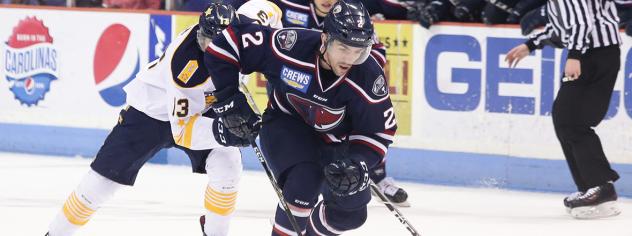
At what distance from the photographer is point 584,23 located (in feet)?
19.4

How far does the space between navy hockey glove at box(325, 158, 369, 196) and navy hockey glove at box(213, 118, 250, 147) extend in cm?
38

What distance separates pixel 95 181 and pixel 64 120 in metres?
3.44

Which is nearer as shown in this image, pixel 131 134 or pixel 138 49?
pixel 131 134

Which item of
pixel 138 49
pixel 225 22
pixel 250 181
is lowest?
pixel 250 181

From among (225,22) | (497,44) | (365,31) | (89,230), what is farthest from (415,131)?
(365,31)

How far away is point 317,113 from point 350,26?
38 cm

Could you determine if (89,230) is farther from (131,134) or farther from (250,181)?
(250,181)

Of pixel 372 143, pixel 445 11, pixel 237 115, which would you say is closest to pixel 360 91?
pixel 372 143

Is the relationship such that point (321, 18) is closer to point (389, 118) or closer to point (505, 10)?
point (505, 10)

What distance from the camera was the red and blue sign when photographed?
8016 millimetres

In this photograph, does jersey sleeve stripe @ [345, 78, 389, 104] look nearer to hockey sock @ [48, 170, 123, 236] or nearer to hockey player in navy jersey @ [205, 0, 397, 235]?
hockey player in navy jersey @ [205, 0, 397, 235]

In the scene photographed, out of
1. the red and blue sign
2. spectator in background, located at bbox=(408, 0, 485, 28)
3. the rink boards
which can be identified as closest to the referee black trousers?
the rink boards

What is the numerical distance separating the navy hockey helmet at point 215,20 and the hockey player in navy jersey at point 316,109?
0.75ft

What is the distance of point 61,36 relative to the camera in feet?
26.2
